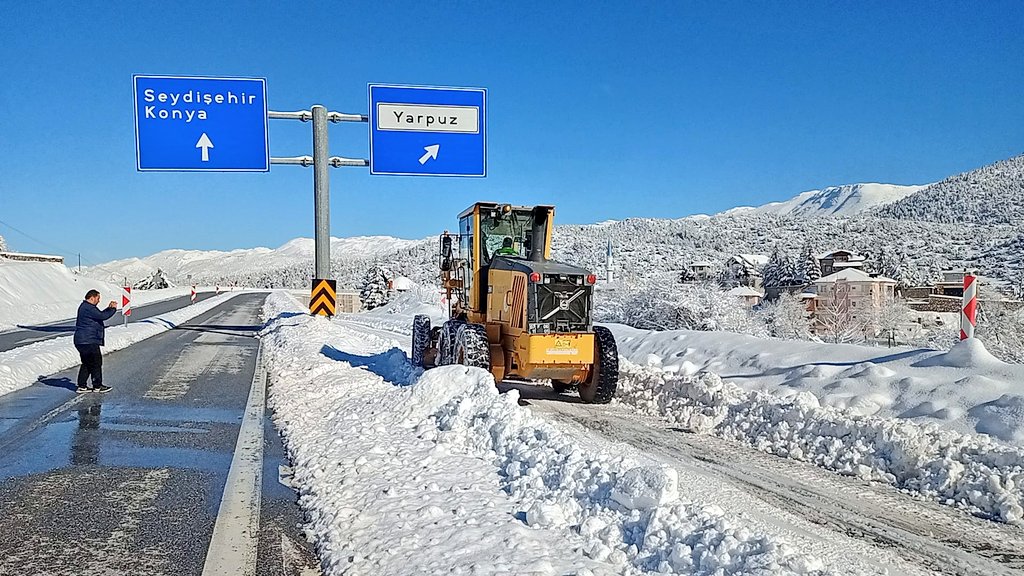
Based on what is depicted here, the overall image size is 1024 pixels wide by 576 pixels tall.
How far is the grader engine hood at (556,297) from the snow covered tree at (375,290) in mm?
52539

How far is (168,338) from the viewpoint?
20297 mm

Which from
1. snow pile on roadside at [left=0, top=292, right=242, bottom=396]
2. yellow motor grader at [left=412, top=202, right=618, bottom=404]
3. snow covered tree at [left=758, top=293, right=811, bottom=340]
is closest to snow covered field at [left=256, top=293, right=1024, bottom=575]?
yellow motor grader at [left=412, top=202, right=618, bottom=404]

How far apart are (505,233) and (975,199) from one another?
190 meters

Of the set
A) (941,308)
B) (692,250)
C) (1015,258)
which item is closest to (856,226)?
(692,250)

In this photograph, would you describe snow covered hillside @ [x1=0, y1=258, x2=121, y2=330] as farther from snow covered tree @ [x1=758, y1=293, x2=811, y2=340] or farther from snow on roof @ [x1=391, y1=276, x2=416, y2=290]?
snow covered tree @ [x1=758, y1=293, x2=811, y2=340]

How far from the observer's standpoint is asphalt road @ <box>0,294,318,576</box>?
4281 millimetres

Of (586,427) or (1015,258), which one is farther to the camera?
(1015,258)

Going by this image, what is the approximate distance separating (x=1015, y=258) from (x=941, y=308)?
5285 centimetres

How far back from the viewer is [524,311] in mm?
9477

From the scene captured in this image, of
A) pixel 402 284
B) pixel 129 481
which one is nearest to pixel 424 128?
pixel 129 481

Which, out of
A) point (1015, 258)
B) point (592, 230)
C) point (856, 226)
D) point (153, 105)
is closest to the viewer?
point (153, 105)

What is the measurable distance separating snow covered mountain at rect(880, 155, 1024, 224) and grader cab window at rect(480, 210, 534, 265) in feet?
527

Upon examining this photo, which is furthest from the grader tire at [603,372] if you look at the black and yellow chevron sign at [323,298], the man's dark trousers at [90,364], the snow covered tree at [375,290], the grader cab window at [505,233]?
the snow covered tree at [375,290]

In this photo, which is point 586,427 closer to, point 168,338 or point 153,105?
point 153,105
